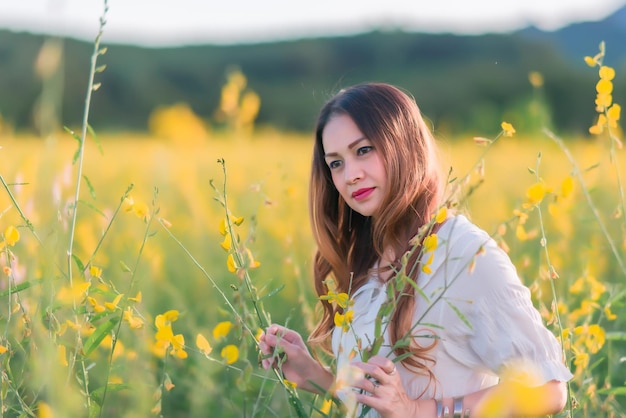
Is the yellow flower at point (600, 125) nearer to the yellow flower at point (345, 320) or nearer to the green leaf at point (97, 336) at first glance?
the yellow flower at point (345, 320)

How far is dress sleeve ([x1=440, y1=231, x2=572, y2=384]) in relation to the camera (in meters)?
1.45

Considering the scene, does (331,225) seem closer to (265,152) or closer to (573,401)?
(573,401)

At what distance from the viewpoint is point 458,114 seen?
23062mm

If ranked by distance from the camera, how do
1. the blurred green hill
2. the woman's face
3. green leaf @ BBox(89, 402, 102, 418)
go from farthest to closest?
the blurred green hill
the woman's face
green leaf @ BBox(89, 402, 102, 418)

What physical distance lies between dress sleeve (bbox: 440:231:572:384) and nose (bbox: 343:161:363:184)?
271 millimetres

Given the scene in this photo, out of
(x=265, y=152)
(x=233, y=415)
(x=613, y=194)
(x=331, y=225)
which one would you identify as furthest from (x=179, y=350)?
(x=265, y=152)

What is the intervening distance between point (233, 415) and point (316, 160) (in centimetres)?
81

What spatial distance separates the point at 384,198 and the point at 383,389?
479 millimetres

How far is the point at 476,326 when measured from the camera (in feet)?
4.91

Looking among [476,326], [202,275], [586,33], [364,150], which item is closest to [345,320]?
[476,326]

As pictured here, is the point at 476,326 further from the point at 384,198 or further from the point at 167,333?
the point at 167,333

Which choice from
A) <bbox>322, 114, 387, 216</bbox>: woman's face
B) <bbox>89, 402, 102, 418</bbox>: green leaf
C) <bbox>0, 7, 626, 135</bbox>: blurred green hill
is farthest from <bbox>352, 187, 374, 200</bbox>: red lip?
<bbox>0, 7, 626, 135</bbox>: blurred green hill

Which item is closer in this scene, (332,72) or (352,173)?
(352,173)

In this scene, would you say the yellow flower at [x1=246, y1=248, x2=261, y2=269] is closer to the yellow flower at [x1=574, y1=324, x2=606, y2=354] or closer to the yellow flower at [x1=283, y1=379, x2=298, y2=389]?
the yellow flower at [x1=283, y1=379, x2=298, y2=389]
